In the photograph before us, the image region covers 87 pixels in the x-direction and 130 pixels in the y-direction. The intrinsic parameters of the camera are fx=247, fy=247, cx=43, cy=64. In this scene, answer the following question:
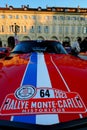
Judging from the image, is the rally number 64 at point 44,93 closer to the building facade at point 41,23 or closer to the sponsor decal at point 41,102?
the sponsor decal at point 41,102

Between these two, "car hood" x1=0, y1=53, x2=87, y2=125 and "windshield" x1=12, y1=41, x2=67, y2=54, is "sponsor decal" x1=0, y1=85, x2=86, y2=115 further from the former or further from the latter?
"windshield" x1=12, y1=41, x2=67, y2=54

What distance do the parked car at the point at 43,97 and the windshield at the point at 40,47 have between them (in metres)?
1.49

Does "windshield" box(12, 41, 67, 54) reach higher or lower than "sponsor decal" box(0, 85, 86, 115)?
higher

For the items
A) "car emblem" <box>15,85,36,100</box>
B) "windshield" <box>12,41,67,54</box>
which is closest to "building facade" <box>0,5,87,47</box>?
"windshield" <box>12,41,67,54</box>

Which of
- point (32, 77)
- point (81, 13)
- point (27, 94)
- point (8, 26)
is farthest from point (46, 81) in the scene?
point (81, 13)

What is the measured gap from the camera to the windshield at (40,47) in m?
3.76

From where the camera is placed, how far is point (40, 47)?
393cm

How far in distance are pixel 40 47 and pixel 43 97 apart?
2.39 meters

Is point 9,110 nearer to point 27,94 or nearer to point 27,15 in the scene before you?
point 27,94

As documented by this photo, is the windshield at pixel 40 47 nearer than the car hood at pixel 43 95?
No

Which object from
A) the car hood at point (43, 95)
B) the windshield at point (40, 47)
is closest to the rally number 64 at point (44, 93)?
the car hood at point (43, 95)

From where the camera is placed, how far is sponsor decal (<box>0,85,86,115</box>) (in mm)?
1455

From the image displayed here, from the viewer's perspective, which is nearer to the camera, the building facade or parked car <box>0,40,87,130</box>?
parked car <box>0,40,87,130</box>

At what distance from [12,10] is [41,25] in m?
8.92
